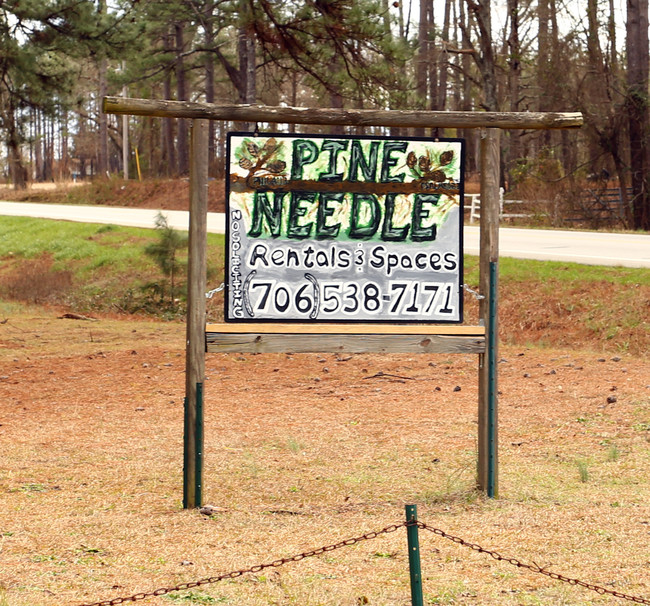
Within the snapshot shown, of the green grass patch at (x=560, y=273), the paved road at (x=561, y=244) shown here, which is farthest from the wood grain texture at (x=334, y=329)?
the paved road at (x=561, y=244)

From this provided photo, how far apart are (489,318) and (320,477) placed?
1805mm

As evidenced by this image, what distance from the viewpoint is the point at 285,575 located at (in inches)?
192

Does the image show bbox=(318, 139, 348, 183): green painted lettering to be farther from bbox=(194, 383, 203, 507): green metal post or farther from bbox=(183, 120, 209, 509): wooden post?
bbox=(194, 383, 203, 507): green metal post

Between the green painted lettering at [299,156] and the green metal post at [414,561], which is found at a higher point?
the green painted lettering at [299,156]

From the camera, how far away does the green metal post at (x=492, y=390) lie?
637cm

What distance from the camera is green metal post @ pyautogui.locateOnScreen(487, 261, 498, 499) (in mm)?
6371

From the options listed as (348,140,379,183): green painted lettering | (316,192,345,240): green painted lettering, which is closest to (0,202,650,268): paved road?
(348,140,379,183): green painted lettering

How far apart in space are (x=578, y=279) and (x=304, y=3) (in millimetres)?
Result: 6634

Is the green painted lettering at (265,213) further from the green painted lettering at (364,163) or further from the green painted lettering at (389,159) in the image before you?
the green painted lettering at (389,159)

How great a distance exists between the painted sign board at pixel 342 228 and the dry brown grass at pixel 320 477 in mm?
1353

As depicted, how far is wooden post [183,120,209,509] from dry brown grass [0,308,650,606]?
0.28m

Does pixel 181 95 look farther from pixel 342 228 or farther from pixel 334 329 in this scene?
pixel 334 329

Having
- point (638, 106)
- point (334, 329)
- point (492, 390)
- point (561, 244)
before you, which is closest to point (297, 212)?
point (334, 329)

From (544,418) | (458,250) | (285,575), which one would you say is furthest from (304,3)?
(285,575)
